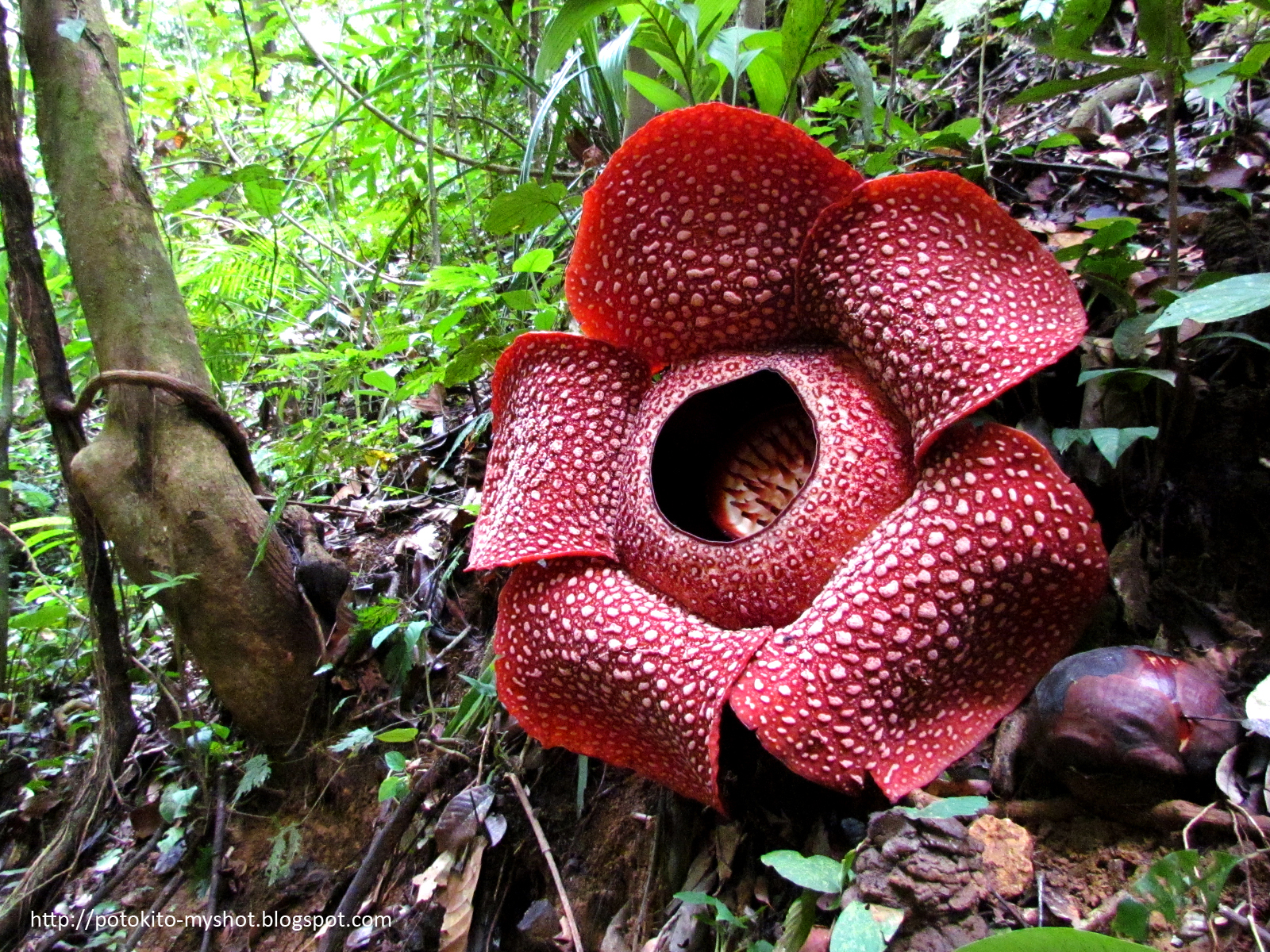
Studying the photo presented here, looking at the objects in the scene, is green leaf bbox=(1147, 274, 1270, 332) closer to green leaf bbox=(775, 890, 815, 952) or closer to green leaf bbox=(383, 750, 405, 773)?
green leaf bbox=(775, 890, 815, 952)

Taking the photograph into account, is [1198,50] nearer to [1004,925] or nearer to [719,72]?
[719,72]

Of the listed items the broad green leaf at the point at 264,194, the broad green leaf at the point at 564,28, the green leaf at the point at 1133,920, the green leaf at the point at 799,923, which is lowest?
the green leaf at the point at 799,923

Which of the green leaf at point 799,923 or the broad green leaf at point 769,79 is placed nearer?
the green leaf at point 799,923

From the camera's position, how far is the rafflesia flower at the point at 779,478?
3.97 ft

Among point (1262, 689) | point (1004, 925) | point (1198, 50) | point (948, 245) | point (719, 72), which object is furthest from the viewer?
point (1198, 50)

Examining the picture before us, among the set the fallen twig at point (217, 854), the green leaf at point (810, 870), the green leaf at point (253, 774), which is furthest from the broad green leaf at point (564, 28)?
the fallen twig at point (217, 854)

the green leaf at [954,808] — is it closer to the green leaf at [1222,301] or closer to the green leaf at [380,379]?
the green leaf at [1222,301]

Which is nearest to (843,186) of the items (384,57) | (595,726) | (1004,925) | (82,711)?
(595,726)

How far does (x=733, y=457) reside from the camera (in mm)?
1814

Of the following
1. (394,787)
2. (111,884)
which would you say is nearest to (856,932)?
(394,787)

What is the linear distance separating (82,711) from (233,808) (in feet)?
4.91

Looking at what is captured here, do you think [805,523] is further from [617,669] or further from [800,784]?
[800,784]

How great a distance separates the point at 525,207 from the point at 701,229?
0.81 meters

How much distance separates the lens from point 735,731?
1.51 meters
